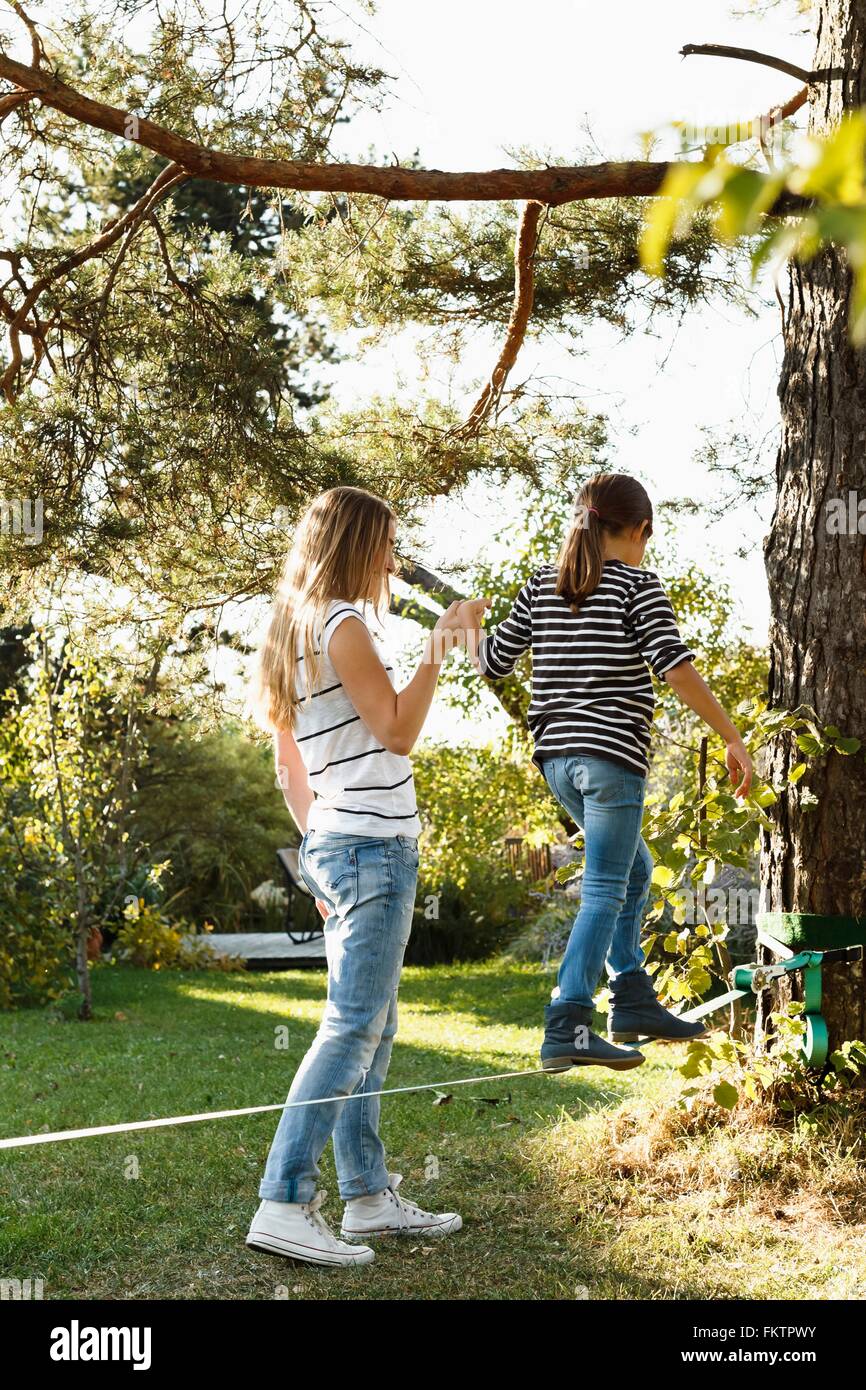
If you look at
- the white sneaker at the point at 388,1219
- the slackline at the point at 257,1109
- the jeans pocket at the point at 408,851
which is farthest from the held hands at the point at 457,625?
the white sneaker at the point at 388,1219

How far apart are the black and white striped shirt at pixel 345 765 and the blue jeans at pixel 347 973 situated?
4 cm

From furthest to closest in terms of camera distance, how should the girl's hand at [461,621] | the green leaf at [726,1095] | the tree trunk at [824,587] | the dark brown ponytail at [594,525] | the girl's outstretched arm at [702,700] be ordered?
the tree trunk at [824,587]
the green leaf at [726,1095]
the dark brown ponytail at [594,525]
the girl's outstretched arm at [702,700]
the girl's hand at [461,621]

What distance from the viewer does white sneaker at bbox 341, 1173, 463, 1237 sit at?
10.2ft

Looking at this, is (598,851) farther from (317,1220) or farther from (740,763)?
(317,1220)

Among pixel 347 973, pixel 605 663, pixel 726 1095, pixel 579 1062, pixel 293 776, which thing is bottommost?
pixel 726 1095

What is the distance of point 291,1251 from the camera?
9.34ft

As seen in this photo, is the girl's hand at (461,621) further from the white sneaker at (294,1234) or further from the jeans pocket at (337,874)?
the white sneaker at (294,1234)

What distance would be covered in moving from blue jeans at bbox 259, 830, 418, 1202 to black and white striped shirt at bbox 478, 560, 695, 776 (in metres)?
0.49

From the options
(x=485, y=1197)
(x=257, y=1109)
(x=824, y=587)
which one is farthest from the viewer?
(x=824, y=587)

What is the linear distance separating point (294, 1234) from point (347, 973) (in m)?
0.60

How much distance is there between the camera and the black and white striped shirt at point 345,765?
278 cm

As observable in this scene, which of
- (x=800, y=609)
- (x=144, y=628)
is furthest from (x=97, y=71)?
(x=800, y=609)

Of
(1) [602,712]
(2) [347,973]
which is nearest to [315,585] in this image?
(1) [602,712]

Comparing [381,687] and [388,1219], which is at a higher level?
[381,687]
